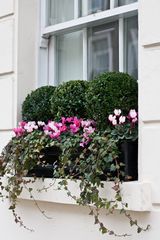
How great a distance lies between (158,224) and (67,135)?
0.90 meters

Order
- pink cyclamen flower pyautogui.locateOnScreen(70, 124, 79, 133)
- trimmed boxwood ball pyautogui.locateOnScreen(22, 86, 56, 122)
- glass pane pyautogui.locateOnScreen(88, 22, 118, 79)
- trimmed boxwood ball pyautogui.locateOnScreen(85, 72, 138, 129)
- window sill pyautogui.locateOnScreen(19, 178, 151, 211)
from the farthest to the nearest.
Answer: trimmed boxwood ball pyautogui.locateOnScreen(22, 86, 56, 122) < glass pane pyautogui.locateOnScreen(88, 22, 118, 79) < pink cyclamen flower pyautogui.locateOnScreen(70, 124, 79, 133) < trimmed boxwood ball pyautogui.locateOnScreen(85, 72, 138, 129) < window sill pyautogui.locateOnScreen(19, 178, 151, 211)

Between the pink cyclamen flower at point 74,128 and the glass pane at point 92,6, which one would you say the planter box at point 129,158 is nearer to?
the pink cyclamen flower at point 74,128

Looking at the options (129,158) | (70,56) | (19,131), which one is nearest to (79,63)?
(70,56)

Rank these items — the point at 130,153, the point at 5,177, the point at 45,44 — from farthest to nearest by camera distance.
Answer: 1. the point at 45,44
2. the point at 5,177
3. the point at 130,153

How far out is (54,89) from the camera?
3.81 m

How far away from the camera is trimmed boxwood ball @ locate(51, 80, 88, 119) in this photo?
346cm

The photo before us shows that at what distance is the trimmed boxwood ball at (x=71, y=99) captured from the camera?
346cm

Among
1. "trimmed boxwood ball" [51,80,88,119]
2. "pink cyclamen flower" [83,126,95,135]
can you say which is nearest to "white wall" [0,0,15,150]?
"trimmed boxwood ball" [51,80,88,119]

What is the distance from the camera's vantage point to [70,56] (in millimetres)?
3971

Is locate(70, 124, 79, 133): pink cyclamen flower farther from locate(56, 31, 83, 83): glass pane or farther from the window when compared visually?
locate(56, 31, 83, 83): glass pane

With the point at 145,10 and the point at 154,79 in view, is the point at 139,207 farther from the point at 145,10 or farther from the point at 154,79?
the point at 145,10

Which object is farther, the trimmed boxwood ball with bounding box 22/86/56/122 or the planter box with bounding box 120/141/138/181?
the trimmed boxwood ball with bounding box 22/86/56/122

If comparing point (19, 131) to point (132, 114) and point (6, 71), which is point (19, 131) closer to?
point (6, 71)

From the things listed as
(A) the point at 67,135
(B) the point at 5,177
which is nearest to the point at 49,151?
(A) the point at 67,135
